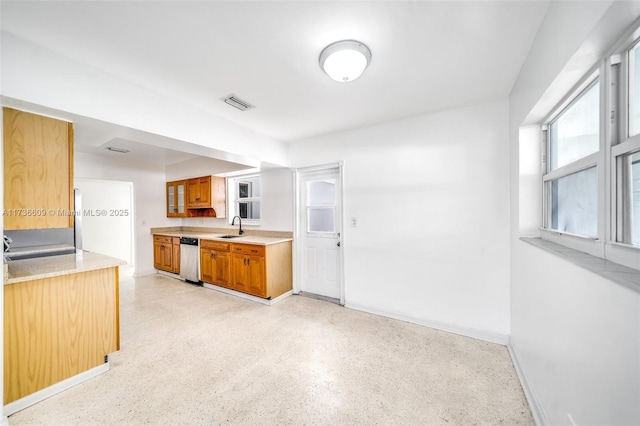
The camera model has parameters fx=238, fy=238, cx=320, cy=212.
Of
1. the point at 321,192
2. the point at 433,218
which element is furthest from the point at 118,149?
the point at 433,218

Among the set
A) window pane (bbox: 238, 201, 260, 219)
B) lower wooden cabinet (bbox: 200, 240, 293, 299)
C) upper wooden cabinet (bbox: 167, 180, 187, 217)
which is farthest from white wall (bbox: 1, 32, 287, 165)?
upper wooden cabinet (bbox: 167, 180, 187, 217)

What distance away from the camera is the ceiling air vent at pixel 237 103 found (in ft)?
7.91

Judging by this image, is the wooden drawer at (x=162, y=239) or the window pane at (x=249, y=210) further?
the wooden drawer at (x=162, y=239)

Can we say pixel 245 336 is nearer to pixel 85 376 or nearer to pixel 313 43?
pixel 85 376

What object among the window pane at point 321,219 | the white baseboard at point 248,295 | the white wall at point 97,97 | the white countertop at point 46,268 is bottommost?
the white baseboard at point 248,295

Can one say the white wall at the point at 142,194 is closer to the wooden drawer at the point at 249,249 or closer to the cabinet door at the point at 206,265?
the cabinet door at the point at 206,265

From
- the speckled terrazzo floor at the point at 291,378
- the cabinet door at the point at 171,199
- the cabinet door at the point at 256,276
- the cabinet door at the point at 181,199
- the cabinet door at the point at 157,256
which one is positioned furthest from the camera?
the cabinet door at the point at 171,199

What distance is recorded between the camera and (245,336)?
260cm

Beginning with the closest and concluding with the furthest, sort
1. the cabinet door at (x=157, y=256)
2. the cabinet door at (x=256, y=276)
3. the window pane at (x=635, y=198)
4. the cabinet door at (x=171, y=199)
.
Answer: the window pane at (x=635, y=198), the cabinet door at (x=256, y=276), the cabinet door at (x=157, y=256), the cabinet door at (x=171, y=199)

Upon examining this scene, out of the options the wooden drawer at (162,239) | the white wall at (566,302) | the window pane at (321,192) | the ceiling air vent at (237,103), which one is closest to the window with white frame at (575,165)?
the white wall at (566,302)

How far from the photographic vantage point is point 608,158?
1.07m

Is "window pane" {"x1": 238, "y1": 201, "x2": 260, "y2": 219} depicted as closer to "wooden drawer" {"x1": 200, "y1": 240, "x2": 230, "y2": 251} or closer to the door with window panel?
"wooden drawer" {"x1": 200, "y1": 240, "x2": 230, "y2": 251}

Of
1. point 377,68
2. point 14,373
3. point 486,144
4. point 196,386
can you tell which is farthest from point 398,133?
point 14,373

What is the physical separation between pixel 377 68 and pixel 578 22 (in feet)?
3.81
